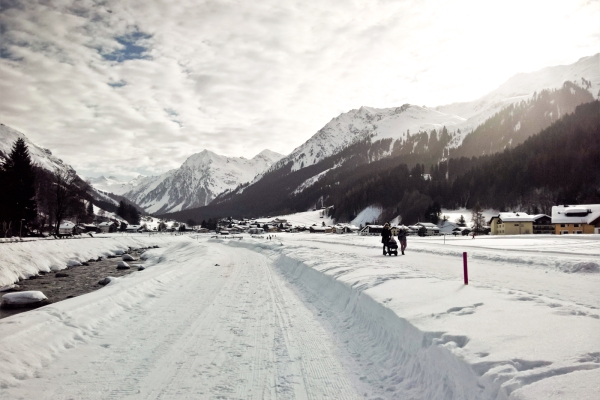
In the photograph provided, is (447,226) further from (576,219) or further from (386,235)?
(386,235)

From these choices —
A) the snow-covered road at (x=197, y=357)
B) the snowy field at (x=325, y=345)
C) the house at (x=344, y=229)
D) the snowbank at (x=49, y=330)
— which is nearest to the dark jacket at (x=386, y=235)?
the snowy field at (x=325, y=345)

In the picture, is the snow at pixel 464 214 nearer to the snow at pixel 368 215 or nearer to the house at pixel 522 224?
the snow at pixel 368 215

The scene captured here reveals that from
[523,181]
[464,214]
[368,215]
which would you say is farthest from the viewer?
[368,215]

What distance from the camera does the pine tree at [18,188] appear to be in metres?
52.0

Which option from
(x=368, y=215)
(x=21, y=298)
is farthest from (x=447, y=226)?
(x=21, y=298)

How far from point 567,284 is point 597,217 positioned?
75674mm

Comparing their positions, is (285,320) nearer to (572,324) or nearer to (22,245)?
(572,324)

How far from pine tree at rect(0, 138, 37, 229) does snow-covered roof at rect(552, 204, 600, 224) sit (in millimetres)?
97882

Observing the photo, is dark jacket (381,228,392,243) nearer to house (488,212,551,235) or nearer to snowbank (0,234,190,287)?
snowbank (0,234,190,287)

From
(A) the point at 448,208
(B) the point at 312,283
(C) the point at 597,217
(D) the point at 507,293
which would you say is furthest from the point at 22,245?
(A) the point at 448,208

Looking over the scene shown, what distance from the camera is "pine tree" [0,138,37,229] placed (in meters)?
52.0

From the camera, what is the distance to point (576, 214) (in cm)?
7325

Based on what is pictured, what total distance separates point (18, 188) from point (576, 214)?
332 feet

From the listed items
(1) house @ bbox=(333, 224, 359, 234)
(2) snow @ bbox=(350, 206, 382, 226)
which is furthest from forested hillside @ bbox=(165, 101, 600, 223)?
(1) house @ bbox=(333, 224, 359, 234)
